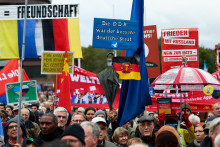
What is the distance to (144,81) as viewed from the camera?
9.14 m

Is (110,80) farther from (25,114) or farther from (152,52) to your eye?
(152,52)

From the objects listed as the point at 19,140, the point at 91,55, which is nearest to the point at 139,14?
the point at 19,140

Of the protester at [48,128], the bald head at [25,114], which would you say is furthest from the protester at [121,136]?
the bald head at [25,114]

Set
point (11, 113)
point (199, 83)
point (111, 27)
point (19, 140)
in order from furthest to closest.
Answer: point (11, 113) → point (199, 83) → point (111, 27) → point (19, 140)

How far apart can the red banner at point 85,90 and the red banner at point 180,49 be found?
201cm

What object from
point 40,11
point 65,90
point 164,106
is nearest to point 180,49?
point 40,11

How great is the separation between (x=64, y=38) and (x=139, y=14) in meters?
7.41

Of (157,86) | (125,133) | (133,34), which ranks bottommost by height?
(125,133)

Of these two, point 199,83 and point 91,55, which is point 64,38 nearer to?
point 199,83

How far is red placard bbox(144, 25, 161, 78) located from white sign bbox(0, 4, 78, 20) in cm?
268

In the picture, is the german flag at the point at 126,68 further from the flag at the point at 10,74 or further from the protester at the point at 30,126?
the flag at the point at 10,74

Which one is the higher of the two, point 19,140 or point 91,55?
point 91,55

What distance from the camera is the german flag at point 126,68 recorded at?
29.1 ft

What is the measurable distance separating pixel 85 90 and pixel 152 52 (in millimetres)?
2411
